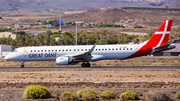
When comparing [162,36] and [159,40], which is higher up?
[162,36]

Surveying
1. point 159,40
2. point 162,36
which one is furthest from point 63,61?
point 162,36

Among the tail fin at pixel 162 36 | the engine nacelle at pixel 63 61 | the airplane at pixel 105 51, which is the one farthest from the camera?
the tail fin at pixel 162 36

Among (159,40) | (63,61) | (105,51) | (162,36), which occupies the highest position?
(162,36)

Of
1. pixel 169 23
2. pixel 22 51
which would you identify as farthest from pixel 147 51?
pixel 22 51

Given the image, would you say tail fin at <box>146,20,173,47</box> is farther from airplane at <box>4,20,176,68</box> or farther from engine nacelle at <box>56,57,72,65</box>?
engine nacelle at <box>56,57,72,65</box>

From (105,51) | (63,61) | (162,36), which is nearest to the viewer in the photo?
(63,61)

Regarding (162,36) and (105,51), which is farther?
(105,51)

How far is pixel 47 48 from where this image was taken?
37500mm

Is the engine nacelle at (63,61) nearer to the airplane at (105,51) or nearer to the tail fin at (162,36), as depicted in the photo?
the airplane at (105,51)

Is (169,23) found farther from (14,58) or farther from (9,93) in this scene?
(9,93)

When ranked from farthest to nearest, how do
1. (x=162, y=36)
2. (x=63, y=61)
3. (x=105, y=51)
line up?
1. (x=105, y=51)
2. (x=162, y=36)
3. (x=63, y=61)

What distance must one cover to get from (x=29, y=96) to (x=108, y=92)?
4657 mm

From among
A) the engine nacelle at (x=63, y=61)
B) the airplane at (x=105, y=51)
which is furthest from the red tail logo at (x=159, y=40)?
the engine nacelle at (x=63, y=61)

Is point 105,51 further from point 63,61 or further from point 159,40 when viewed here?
point 159,40
